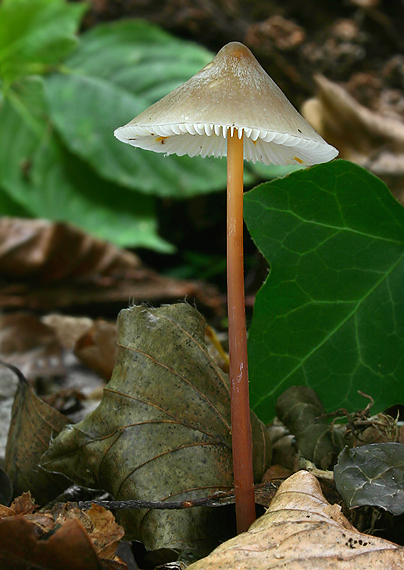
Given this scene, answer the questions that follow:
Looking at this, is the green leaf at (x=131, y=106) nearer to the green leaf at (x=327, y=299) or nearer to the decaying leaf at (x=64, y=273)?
the decaying leaf at (x=64, y=273)

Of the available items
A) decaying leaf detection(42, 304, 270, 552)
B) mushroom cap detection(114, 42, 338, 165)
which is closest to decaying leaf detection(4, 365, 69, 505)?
decaying leaf detection(42, 304, 270, 552)

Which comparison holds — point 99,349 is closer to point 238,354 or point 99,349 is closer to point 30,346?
point 30,346

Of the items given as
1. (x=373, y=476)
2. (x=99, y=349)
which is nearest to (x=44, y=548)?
(x=373, y=476)

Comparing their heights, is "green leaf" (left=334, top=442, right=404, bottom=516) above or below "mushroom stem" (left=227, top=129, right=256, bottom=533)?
below

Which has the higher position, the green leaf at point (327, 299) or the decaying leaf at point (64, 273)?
the decaying leaf at point (64, 273)

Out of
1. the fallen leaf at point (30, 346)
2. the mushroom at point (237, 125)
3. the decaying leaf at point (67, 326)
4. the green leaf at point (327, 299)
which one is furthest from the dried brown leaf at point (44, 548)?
the decaying leaf at point (67, 326)

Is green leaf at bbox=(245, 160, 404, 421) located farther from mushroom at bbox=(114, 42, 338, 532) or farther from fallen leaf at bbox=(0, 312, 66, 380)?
fallen leaf at bbox=(0, 312, 66, 380)

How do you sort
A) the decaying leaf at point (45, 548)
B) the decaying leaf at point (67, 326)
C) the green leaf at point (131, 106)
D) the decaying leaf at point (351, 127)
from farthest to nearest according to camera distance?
→ the green leaf at point (131, 106) < the decaying leaf at point (351, 127) < the decaying leaf at point (67, 326) < the decaying leaf at point (45, 548)
